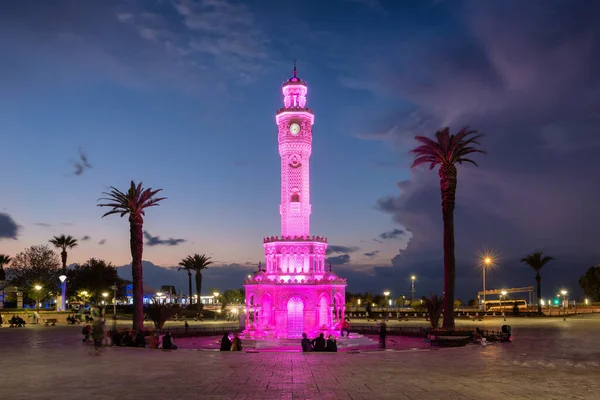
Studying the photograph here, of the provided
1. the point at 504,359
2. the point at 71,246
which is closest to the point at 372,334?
the point at 504,359

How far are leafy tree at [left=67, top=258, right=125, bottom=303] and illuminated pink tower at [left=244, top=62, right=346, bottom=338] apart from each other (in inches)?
2551

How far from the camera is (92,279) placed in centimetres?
10612

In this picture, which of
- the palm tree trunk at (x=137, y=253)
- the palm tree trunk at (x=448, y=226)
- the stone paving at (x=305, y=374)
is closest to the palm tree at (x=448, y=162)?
the palm tree trunk at (x=448, y=226)

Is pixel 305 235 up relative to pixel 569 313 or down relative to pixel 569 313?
up

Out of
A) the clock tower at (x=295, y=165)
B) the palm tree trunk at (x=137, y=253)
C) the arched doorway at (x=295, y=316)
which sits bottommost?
the arched doorway at (x=295, y=316)

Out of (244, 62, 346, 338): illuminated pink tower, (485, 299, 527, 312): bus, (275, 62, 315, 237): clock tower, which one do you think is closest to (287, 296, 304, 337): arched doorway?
(244, 62, 346, 338): illuminated pink tower

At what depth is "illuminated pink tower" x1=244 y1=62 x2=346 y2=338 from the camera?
152ft

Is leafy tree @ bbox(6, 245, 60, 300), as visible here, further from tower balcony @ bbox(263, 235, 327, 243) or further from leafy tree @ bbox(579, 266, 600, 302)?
leafy tree @ bbox(579, 266, 600, 302)

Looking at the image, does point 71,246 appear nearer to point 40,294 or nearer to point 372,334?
point 40,294

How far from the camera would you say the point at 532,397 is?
595 inches

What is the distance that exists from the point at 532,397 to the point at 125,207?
38.6 m

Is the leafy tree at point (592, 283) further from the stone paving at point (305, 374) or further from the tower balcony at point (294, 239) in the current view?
the stone paving at point (305, 374)

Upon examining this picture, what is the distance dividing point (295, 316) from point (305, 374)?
1053 inches

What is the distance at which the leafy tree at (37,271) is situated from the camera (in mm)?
91000
